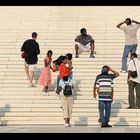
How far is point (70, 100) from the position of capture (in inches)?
690

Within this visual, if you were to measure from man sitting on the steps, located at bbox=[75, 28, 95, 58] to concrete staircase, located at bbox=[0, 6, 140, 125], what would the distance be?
23 cm

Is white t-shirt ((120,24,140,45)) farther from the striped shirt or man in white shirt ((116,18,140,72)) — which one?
the striped shirt

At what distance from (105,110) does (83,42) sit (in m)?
4.92

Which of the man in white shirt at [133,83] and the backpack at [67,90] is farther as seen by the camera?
the man in white shirt at [133,83]

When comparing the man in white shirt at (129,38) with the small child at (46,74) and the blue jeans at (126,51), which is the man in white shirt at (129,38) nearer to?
the blue jeans at (126,51)

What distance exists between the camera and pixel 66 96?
688 inches

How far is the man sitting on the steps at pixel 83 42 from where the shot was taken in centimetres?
2178

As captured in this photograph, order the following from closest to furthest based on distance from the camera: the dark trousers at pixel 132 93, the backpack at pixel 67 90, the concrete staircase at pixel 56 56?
the backpack at pixel 67 90, the dark trousers at pixel 132 93, the concrete staircase at pixel 56 56

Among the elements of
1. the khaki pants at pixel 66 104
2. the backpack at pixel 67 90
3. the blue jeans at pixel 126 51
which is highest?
the blue jeans at pixel 126 51

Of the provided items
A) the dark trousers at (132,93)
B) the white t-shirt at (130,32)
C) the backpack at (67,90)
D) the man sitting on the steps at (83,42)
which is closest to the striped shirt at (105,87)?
the backpack at (67,90)

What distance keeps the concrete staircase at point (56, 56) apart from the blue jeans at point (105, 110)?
37.1 inches

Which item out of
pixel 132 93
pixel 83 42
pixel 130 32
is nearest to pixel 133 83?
pixel 132 93

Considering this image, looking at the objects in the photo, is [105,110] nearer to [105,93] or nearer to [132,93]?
[105,93]

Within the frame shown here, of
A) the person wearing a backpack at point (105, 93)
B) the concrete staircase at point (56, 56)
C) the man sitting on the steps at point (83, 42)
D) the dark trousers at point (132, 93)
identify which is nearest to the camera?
the person wearing a backpack at point (105, 93)
